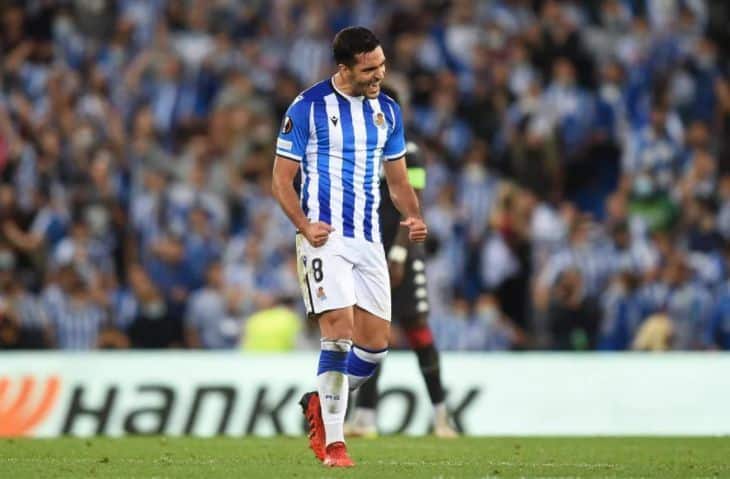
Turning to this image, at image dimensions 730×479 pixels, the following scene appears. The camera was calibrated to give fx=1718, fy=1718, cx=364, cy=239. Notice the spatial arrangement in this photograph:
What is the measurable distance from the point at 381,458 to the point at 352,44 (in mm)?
2593

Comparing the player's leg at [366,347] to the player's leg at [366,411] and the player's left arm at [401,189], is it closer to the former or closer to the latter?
the player's left arm at [401,189]

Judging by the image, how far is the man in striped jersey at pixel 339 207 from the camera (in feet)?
30.9

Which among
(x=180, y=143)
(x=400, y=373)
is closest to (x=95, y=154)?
(x=180, y=143)

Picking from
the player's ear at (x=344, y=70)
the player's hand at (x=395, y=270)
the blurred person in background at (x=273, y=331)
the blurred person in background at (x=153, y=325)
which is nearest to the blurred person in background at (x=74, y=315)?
the blurred person in background at (x=153, y=325)

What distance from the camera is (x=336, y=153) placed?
31.6ft

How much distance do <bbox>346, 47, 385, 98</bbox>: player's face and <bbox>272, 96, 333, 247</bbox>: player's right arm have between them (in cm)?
31

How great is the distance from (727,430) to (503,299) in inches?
209

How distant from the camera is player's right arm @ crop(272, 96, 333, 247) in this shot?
369 inches

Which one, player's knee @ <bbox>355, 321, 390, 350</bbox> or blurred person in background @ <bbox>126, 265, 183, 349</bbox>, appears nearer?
player's knee @ <bbox>355, 321, 390, 350</bbox>

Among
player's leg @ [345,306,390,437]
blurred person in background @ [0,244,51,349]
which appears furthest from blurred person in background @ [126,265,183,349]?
player's leg @ [345,306,390,437]

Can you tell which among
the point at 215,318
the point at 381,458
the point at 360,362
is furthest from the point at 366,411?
the point at 215,318

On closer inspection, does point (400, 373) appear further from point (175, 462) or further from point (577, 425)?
point (175, 462)

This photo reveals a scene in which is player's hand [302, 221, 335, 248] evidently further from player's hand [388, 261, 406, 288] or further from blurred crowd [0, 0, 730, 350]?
blurred crowd [0, 0, 730, 350]

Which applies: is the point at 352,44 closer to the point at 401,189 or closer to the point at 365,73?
the point at 365,73
